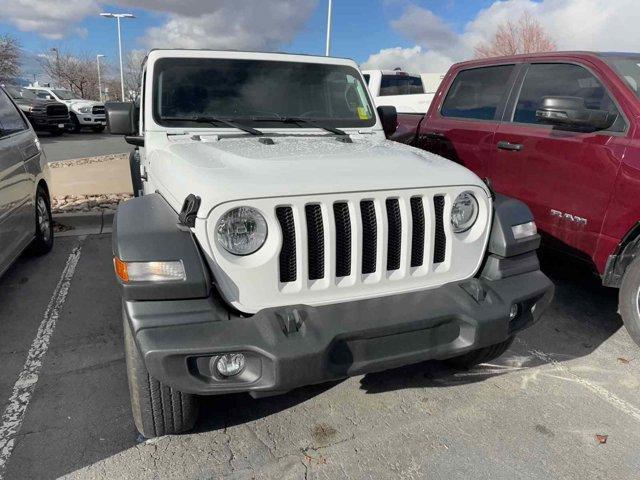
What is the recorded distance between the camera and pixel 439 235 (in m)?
2.43

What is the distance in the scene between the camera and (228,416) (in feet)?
8.67

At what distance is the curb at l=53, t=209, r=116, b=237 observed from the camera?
6.08 meters

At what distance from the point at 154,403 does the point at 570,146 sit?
325 centimetres

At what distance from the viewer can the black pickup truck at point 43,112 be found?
17016 millimetres

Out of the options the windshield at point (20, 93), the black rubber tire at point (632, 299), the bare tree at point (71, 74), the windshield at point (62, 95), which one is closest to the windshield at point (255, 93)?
the black rubber tire at point (632, 299)

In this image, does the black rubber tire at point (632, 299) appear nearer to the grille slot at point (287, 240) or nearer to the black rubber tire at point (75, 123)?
the grille slot at point (287, 240)

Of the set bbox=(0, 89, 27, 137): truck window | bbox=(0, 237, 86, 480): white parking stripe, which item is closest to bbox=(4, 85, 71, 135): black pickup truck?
bbox=(0, 89, 27, 137): truck window

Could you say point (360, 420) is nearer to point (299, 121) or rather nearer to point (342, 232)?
point (342, 232)

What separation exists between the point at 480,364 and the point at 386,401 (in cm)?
75

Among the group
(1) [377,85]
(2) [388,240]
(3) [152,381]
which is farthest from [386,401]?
(1) [377,85]

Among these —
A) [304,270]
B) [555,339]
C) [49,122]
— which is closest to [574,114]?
[555,339]

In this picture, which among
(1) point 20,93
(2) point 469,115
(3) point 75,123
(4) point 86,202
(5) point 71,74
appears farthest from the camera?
(5) point 71,74

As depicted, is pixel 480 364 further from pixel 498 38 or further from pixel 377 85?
pixel 498 38

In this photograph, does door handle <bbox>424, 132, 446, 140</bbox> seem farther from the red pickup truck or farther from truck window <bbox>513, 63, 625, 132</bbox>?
truck window <bbox>513, 63, 625, 132</bbox>
